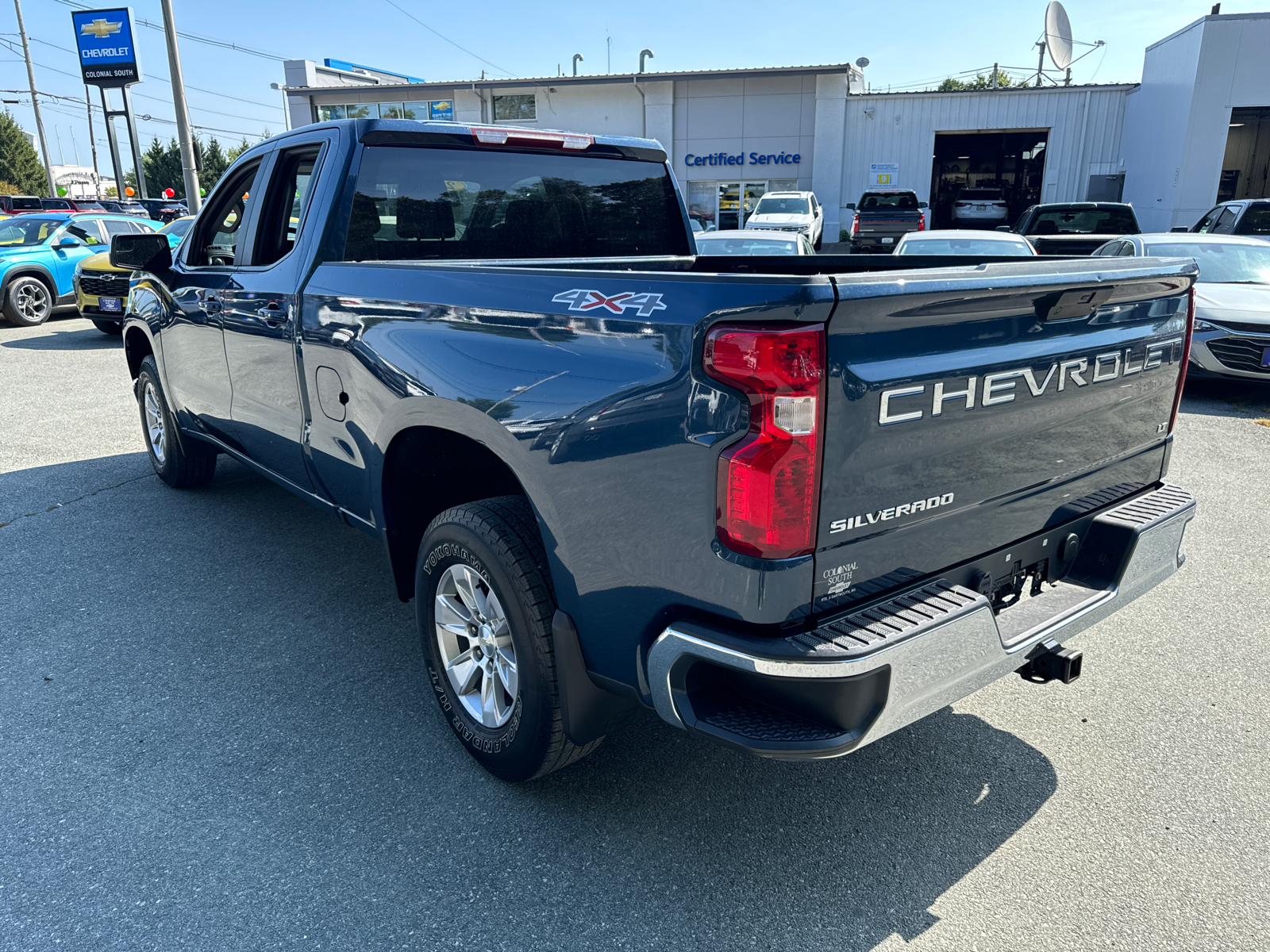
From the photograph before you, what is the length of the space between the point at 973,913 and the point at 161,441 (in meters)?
5.59

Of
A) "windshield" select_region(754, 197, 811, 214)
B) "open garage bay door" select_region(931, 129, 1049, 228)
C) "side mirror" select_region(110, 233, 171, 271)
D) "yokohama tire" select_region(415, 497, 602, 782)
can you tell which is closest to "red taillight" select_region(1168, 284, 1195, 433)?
"yokohama tire" select_region(415, 497, 602, 782)

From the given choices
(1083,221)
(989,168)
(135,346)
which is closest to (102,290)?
(135,346)

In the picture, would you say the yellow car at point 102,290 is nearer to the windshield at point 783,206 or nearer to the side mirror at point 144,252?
the side mirror at point 144,252

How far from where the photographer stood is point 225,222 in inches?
186

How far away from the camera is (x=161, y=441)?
5906mm

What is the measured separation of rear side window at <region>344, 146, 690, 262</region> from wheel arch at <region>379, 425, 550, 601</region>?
93cm

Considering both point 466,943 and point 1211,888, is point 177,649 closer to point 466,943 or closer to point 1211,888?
point 466,943

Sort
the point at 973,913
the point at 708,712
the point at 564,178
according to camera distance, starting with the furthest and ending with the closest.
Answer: the point at 564,178 → the point at 973,913 → the point at 708,712

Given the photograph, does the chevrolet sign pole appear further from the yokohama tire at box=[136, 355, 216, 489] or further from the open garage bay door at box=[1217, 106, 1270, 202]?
the open garage bay door at box=[1217, 106, 1270, 202]

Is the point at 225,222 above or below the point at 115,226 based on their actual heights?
above

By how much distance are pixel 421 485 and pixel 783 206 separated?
22085mm

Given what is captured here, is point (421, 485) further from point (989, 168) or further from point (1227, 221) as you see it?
point (989, 168)

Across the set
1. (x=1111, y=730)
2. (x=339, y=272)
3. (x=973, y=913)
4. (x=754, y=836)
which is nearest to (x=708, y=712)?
(x=754, y=836)

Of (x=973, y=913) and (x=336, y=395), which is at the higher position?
(x=336, y=395)
